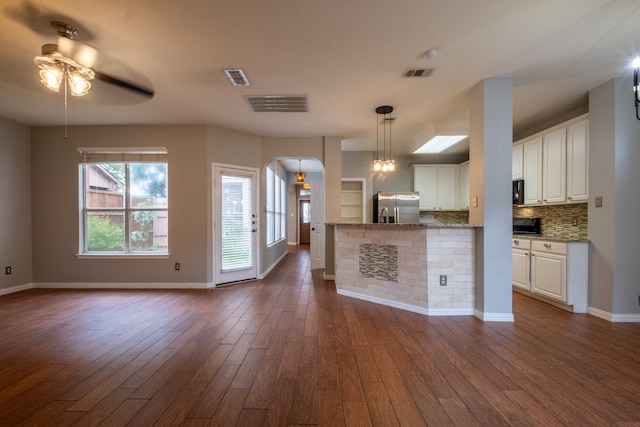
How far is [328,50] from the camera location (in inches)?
98.6

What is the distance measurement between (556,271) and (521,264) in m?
→ 0.61

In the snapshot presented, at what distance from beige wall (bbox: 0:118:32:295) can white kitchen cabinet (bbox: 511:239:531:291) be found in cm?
758

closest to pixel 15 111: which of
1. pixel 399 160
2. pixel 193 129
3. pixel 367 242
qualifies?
pixel 193 129

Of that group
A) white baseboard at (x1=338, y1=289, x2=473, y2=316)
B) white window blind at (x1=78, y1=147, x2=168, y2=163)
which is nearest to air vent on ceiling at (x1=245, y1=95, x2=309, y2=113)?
white window blind at (x1=78, y1=147, x2=168, y2=163)

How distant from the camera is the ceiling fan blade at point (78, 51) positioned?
236cm

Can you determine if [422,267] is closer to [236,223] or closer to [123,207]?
[236,223]

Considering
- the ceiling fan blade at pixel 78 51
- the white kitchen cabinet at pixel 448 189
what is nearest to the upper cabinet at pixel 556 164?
the white kitchen cabinet at pixel 448 189

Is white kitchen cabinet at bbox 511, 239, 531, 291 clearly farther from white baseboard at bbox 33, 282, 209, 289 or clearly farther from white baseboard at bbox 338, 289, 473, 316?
white baseboard at bbox 33, 282, 209, 289

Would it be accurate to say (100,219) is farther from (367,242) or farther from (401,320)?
(401,320)

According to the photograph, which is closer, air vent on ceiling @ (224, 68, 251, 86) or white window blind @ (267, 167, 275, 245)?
air vent on ceiling @ (224, 68, 251, 86)

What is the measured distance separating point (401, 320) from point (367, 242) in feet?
3.79

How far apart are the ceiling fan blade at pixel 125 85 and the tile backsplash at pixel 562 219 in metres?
5.66

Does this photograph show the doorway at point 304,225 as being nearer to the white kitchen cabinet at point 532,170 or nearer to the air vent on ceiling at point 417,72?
the white kitchen cabinet at point 532,170

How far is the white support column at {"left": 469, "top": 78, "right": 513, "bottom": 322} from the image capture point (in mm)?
3082
